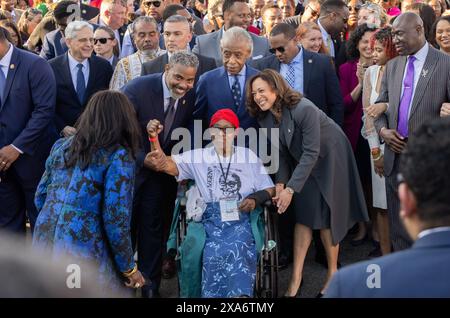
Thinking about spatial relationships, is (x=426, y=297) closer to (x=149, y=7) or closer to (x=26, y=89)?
(x=26, y=89)

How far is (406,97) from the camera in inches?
207

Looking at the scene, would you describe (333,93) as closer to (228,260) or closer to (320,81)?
(320,81)

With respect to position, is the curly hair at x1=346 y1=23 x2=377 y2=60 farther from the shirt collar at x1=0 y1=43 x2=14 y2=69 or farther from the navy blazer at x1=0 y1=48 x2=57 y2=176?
the shirt collar at x1=0 y1=43 x2=14 y2=69

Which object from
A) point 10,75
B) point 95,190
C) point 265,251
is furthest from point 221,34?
point 95,190

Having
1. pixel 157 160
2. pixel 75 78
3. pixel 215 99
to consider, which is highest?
pixel 75 78

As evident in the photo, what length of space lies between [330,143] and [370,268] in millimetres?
3542

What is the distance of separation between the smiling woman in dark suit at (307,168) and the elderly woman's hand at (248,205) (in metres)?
0.24

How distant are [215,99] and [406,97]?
4.58ft

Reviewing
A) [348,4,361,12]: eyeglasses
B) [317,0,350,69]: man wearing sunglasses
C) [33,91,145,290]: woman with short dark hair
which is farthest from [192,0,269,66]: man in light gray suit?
[33,91,145,290]: woman with short dark hair

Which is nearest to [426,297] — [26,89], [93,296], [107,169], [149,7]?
[93,296]

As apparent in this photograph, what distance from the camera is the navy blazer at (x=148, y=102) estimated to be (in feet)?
17.6

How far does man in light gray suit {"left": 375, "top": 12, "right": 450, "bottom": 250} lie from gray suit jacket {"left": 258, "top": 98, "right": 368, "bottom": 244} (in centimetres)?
30

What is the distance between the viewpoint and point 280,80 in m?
5.35

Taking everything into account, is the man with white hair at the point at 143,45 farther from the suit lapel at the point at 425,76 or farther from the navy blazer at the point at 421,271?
the navy blazer at the point at 421,271
